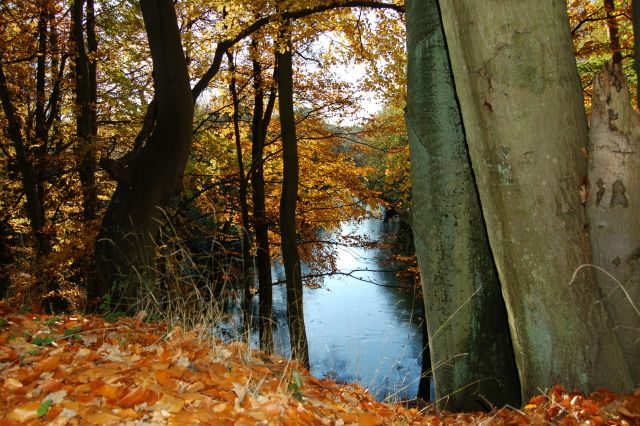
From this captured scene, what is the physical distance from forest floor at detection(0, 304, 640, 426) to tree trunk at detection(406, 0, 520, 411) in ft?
1.32

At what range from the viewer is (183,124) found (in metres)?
5.36

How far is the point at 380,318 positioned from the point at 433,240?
14371mm

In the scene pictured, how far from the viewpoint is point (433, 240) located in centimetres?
334

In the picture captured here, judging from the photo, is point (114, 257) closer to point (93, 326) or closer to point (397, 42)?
point (93, 326)

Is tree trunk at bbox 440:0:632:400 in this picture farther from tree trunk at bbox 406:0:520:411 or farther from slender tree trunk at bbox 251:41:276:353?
slender tree trunk at bbox 251:41:276:353

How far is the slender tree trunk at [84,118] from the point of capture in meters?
9.43

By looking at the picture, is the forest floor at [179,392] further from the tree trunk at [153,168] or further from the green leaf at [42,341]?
the tree trunk at [153,168]

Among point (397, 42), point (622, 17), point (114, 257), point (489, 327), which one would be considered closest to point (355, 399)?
point (489, 327)

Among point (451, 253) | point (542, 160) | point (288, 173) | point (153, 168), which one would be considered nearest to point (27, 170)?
point (288, 173)

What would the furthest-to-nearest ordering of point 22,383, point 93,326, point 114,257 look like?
point 114,257
point 93,326
point 22,383

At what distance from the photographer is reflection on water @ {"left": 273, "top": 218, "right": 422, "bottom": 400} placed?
13508mm

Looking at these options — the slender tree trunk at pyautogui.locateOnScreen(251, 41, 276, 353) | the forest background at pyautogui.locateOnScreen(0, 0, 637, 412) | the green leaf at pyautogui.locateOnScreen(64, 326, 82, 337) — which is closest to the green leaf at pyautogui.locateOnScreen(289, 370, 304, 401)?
the green leaf at pyautogui.locateOnScreen(64, 326, 82, 337)

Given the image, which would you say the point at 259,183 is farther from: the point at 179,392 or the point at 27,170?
the point at 179,392

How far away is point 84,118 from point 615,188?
10.2 m
